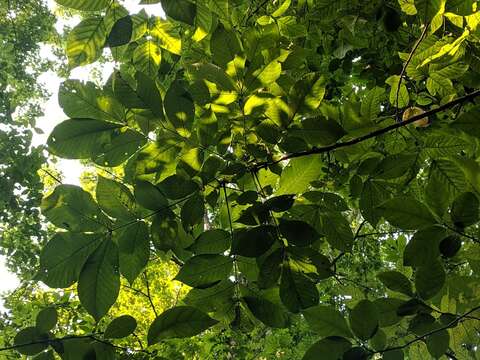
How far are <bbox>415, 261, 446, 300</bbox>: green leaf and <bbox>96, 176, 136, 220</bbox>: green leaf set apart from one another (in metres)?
0.78

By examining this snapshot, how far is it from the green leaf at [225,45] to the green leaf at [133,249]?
21.0 inches

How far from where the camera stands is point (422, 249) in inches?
38.2

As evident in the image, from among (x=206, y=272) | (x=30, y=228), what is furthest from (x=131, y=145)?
(x=30, y=228)

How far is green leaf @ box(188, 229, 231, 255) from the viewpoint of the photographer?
1.23m

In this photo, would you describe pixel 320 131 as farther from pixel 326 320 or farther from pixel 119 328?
pixel 119 328

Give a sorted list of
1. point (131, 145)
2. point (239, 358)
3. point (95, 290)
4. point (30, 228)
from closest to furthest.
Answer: point (95, 290) < point (131, 145) < point (239, 358) < point (30, 228)

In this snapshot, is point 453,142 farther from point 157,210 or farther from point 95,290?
point 95,290

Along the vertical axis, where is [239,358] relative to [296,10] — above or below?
below

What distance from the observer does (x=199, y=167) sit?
3.92 ft

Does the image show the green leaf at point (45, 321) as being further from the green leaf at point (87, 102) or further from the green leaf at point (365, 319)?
the green leaf at point (365, 319)

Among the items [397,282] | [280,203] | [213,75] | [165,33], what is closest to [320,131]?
[280,203]

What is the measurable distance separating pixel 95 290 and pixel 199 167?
43 centimetres

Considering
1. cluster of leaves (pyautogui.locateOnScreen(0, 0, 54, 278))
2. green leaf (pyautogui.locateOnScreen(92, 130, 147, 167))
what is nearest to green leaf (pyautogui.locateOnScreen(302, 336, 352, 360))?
green leaf (pyautogui.locateOnScreen(92, 130, 147, 167))

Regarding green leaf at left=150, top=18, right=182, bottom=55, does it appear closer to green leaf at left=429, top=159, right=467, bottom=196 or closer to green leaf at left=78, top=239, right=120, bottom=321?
green leaf at left=78, top=239, right=120, bottom=321
